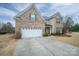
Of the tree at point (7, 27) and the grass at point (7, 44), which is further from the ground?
the tree at point (7, 27)

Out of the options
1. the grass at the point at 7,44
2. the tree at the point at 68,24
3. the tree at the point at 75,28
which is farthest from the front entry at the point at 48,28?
the grass at the point at 7,44

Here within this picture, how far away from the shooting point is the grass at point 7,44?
218 centimetres

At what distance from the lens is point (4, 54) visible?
2.18 meters

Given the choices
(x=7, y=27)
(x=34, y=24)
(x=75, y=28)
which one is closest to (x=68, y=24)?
(x=75, y=28)

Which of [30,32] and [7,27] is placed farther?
[30,32]

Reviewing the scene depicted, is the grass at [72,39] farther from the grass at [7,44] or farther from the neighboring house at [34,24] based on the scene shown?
the grass at [7,44]

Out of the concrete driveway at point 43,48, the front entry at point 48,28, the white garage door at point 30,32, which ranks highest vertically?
the front entry at point 48,28

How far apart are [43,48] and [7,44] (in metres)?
0.54

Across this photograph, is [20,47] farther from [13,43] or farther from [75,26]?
[75,26]

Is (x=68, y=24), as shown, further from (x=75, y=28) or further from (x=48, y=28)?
(x=48, y=28)

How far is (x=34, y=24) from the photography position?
2270 millimetres

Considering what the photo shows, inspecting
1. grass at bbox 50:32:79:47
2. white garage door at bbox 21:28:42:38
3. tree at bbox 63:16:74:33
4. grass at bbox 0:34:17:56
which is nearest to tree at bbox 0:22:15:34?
grass at bbox 0:34:17:56

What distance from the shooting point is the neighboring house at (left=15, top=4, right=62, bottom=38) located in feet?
7.34

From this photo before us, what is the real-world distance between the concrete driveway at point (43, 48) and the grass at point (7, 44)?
7 centimetres
